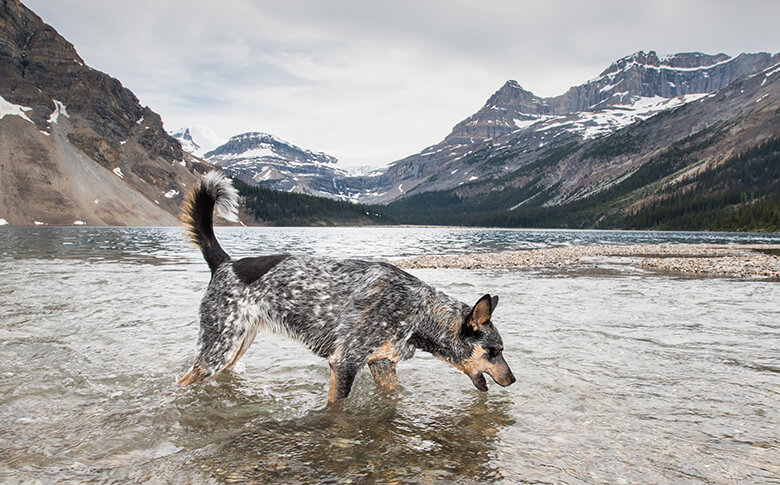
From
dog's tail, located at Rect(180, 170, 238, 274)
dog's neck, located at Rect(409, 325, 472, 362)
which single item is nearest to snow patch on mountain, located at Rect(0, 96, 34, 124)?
dog's tail, located at Rect(180, 170, 238, 274)

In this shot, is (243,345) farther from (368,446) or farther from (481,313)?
(481,313)

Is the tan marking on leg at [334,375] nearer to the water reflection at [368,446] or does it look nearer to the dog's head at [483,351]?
the water reflection at [368,446]

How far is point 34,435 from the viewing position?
5469mm

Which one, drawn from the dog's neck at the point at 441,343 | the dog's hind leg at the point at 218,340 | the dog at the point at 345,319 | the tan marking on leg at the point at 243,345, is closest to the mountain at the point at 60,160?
the dog's hind leg at the point at 218,340

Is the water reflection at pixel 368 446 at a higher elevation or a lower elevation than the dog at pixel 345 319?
lower

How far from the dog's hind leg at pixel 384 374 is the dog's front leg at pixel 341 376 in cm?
93

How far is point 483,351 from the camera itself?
6.66 metres

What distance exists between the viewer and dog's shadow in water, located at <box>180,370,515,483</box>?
186 inches

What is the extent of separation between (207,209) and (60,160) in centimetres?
18824

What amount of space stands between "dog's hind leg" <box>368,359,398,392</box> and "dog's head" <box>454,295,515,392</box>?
119cm

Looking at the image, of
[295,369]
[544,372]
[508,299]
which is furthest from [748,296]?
[295,369]

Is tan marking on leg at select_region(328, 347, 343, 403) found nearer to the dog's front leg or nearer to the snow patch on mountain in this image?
the dog's front leg

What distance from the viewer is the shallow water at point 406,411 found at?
15.7 feet

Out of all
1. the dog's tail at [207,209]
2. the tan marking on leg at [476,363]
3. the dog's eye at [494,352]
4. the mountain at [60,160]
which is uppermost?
the mountain at [60,160]
